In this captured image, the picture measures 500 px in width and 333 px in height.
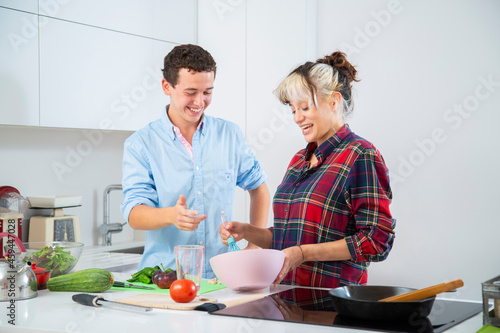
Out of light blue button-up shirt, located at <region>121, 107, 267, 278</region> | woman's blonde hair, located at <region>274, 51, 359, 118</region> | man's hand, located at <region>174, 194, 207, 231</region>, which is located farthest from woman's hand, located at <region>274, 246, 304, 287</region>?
light blue button-up shirt, located at <region>121, 107, 267, 278</region>

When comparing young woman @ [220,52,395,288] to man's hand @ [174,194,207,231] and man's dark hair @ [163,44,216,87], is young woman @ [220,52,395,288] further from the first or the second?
man's dark hair @ [163,44,216,87]

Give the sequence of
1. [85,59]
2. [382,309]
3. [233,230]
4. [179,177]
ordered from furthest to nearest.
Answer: [85,59]
[179,177]
[233,230]
[382,309]

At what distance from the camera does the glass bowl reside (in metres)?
1.75

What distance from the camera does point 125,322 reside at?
1.25 m

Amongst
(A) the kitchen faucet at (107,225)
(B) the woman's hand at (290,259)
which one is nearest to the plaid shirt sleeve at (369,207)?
(B) the woman's hand at (290,259)

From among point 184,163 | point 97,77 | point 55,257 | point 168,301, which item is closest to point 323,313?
point 168,301

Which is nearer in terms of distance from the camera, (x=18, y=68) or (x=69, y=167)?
(x=18, y=68)

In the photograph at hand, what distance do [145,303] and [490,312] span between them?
0.80 metres

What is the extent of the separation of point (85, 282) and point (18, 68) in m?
1.49

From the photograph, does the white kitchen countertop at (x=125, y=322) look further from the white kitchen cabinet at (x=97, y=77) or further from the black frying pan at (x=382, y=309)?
the white kitchen cabinet at (x=97, y=77)

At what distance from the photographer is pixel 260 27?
140 inches

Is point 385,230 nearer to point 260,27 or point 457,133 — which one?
point 457,133

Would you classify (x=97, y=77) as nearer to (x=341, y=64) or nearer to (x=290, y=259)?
(x=341, y=64)

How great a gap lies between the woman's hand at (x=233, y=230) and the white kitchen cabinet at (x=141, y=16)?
1695mm
